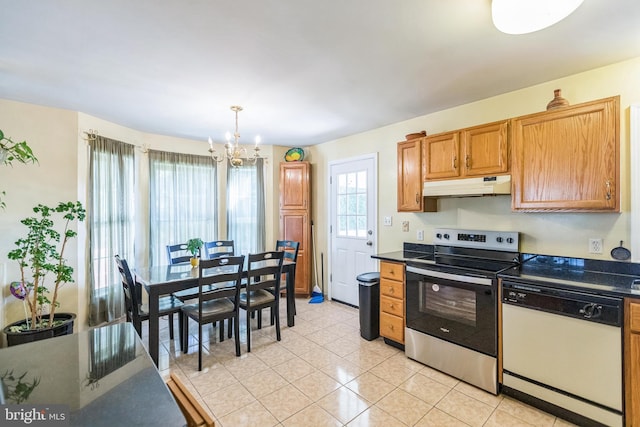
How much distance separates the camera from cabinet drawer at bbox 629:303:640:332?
5.51ft

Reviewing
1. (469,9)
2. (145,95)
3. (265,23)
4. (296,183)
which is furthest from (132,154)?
(469,9)

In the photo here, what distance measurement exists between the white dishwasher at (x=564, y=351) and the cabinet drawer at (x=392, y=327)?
0.91 meters

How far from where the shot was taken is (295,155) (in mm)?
4762

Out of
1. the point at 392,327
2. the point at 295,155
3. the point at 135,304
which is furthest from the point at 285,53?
the point at 295,155

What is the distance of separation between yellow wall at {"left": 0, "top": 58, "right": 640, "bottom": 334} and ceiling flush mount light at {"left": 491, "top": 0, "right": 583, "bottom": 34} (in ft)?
4.34

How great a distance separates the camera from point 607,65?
2.21 meters

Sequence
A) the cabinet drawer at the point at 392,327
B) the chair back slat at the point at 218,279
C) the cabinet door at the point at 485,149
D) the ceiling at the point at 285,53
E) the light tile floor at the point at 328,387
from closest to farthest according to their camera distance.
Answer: the ceiling at the point at 285,53
the light tile floor at the point at 328,387
the cabinet door at the point at 485,149
the chair back slat at the point at 218,279
the cabinet drawer at the point at 392,327

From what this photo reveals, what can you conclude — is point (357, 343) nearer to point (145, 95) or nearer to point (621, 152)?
point (621, 152)

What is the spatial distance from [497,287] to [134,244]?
4.19 meters

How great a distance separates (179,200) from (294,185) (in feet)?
5.68

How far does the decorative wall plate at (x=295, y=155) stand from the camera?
4746mm

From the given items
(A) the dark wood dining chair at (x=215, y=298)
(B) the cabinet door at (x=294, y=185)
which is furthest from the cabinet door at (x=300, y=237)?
(A) the dark wood dining chair at (x=215, y=298)

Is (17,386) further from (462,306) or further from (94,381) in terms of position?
(462,306)

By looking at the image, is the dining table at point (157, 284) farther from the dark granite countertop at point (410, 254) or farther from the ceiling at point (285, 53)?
the ceiling at point (285, 53)
